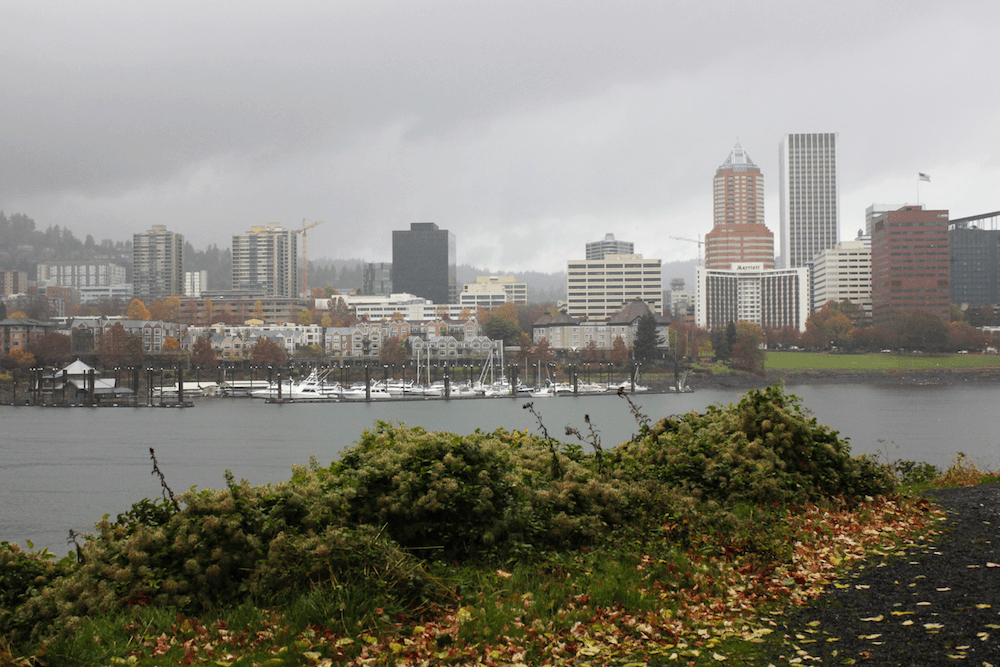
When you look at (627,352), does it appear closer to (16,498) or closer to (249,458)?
(249,458)

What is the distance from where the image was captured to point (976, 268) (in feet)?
494

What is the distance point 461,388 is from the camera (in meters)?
76.9

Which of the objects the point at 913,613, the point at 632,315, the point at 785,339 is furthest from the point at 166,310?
the point at 913,613

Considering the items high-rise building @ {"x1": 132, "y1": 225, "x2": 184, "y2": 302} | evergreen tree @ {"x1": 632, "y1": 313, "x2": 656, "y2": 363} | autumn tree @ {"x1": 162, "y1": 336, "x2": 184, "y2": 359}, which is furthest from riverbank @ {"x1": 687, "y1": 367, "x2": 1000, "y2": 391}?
high-rise building @ {"x1": 132, "y1": 225, "x2": 184, "y2": 302}

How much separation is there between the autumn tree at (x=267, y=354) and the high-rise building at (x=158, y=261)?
9292 cm

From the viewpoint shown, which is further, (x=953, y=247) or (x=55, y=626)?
(x=953, y=247)

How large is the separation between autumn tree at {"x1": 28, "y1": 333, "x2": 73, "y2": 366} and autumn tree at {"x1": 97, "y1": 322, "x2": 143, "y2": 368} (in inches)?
134

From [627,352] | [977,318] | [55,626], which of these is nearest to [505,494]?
[55,626]

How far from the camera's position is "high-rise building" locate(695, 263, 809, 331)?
A: 157m

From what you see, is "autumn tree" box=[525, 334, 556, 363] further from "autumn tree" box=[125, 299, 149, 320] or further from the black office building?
the black office building

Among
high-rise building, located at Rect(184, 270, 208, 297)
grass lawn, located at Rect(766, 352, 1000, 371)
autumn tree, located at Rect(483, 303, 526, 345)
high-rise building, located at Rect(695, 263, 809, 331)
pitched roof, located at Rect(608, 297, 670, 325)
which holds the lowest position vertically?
grass lawn, located at Rect(766, 352, 1000, 371)

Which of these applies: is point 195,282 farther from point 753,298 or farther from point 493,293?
point 753,298

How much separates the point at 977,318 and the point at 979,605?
133456mm

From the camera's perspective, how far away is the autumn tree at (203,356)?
306 feet
